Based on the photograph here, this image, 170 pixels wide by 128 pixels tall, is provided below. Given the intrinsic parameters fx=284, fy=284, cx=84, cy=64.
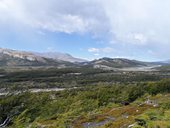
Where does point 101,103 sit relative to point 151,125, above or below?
below

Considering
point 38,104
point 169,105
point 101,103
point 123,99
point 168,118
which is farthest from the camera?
point 123,99

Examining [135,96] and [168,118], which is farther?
[135,96]

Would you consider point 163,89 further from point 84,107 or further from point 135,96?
point 84,107

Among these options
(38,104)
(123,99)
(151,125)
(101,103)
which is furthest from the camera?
(123,99)

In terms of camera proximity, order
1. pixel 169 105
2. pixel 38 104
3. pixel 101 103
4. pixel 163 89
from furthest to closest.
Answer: pixel 163 89 → pixel 101 103 → pixel 38 104 → pixel 169 105

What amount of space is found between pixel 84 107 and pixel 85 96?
1696 centimetres

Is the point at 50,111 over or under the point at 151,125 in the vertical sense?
under

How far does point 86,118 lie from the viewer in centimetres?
5366

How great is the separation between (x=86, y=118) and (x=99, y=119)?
246 centimetres

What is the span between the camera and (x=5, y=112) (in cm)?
5531

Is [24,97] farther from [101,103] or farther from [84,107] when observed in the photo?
[101,103]

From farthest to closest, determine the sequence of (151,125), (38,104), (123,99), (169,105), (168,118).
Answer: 1. (123,99)
2. (38,104)
3. (169,105)
4. (168,118)
5. (151,125)

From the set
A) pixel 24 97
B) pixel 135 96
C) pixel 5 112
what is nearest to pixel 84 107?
pixel 24 97

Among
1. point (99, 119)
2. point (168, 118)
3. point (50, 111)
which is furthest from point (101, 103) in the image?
point (168, 118)
